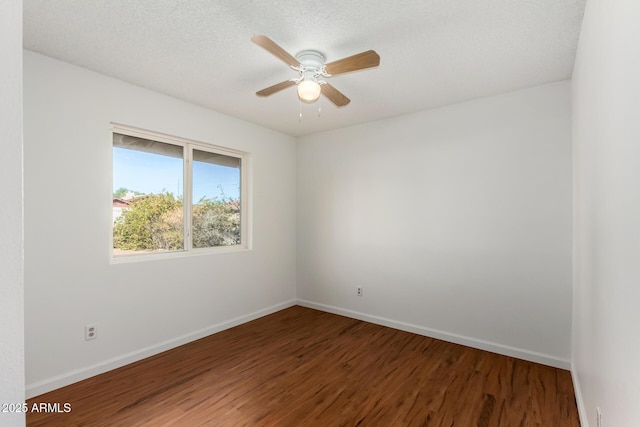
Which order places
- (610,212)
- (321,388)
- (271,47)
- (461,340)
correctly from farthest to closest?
1. (461,340)
2. (321,388)
3. (271,47)
4. (610,212)

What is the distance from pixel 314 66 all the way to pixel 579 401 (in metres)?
3.02

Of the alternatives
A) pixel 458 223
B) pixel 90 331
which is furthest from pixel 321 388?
pixel 458 223

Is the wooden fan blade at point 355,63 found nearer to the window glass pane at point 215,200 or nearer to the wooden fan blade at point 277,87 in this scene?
the wooden fan blade at point 277,87

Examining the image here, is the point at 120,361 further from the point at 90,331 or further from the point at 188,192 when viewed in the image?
→ the point at 188,192

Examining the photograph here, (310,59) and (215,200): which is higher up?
(310,59)

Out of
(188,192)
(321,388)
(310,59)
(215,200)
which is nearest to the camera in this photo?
(310,59)

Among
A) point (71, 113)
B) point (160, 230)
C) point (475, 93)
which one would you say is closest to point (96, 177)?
point (71, 113)

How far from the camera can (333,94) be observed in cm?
239

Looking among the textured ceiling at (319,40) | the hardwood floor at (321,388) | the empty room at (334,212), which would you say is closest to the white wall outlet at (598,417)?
the empty room at (334,212)

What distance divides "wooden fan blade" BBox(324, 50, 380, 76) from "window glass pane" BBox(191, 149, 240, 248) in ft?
6.87

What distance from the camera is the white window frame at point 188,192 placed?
110 inches

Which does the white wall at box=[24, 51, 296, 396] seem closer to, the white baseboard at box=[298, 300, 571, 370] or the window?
the window

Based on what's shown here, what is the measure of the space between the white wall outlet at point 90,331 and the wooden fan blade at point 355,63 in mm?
2774

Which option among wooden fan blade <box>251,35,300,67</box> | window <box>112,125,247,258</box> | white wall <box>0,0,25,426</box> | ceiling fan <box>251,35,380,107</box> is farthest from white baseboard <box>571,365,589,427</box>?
window <box>112,125,247,258</box>
